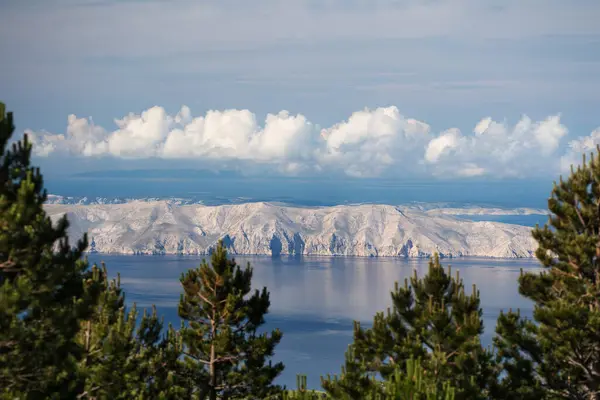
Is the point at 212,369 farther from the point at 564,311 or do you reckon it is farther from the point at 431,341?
the point at 564,311

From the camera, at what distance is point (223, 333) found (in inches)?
1407

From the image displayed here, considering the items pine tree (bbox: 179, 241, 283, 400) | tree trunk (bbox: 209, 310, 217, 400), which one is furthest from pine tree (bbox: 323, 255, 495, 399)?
tree trunk (bbox: 209, 310, 217, 400)

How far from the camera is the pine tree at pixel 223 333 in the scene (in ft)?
118

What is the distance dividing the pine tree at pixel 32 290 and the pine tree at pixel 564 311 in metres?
19.7

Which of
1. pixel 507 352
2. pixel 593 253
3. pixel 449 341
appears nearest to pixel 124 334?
pixel 449 341

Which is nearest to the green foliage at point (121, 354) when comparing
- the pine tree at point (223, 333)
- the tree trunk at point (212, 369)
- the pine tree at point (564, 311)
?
the pine tree at point (223, 333)

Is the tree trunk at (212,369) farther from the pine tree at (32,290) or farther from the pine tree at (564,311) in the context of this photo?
the pine tree at (32,290)

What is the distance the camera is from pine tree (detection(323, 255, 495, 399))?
28.8 metres

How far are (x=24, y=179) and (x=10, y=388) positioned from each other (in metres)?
5.91

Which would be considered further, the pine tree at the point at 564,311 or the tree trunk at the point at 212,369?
the tree trunk at the point at 212,369

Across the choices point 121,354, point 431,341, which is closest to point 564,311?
point 431,341

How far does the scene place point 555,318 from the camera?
3331cm

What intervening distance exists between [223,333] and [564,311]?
1559 cm

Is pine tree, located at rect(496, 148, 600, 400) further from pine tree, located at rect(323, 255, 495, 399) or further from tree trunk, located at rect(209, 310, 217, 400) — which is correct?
tree trunk, located at rect(209, 310, 217, 400)
